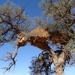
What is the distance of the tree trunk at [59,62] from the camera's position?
20.4 m

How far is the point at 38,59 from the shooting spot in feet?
81.6

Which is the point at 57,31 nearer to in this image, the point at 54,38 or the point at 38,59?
the point at 54,38

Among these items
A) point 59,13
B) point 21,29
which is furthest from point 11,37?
point 59,13

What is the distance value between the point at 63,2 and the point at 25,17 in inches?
163

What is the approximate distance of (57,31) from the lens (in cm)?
2127

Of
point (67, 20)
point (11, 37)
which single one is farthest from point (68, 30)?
point (11, 37)

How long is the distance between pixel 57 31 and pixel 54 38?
720 millimetres

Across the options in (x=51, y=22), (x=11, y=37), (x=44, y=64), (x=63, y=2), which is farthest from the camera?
(x=44, y=64)

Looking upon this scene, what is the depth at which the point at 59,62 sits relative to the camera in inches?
816

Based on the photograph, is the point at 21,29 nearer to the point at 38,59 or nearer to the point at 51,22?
the point at 51,22

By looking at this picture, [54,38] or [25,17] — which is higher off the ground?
[25,17]

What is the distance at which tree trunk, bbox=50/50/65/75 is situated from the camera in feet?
67.0

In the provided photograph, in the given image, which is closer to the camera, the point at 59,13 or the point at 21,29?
the point at 59,13

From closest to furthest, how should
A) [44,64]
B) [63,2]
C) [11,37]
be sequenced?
[63,2] → [11,37] → [44,64]
